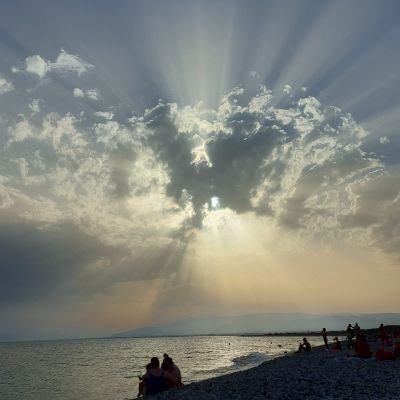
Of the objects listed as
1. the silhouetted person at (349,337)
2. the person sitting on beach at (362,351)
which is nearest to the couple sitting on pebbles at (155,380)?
the person sitting on beach at (362,351)

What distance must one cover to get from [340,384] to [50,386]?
3910 cm

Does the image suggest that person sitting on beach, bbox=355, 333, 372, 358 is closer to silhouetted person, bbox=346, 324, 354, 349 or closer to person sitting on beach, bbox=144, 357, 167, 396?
silhouetted person, bbox=346, 324, 354, 349

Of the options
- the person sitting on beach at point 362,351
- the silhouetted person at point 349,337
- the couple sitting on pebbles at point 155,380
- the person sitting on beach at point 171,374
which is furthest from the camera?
the silhouetted person at point 349,337

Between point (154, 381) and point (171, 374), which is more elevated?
point (171, 374)

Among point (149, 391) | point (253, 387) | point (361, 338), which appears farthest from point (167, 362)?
point (361, 338)

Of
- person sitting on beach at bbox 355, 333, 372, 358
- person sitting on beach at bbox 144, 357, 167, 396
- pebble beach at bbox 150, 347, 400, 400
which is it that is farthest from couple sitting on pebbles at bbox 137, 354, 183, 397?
person sitting on beach at bbox 355, 333, 372, 358

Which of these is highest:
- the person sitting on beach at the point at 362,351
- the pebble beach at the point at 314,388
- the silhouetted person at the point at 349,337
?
the silhouetted person at the point at 349,337

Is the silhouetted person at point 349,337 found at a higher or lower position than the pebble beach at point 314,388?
higher

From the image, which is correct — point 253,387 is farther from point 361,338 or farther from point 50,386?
point 50,386

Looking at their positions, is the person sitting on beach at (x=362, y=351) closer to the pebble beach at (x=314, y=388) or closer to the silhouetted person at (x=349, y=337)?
the pebble beach at (x=314, y=388)

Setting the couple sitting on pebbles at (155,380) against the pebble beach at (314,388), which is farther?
the couple sitting on pebbles at (155,380)

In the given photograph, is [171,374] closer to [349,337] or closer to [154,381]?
[154,381]

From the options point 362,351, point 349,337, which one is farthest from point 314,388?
point 349,337

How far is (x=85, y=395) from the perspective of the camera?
3859cm
